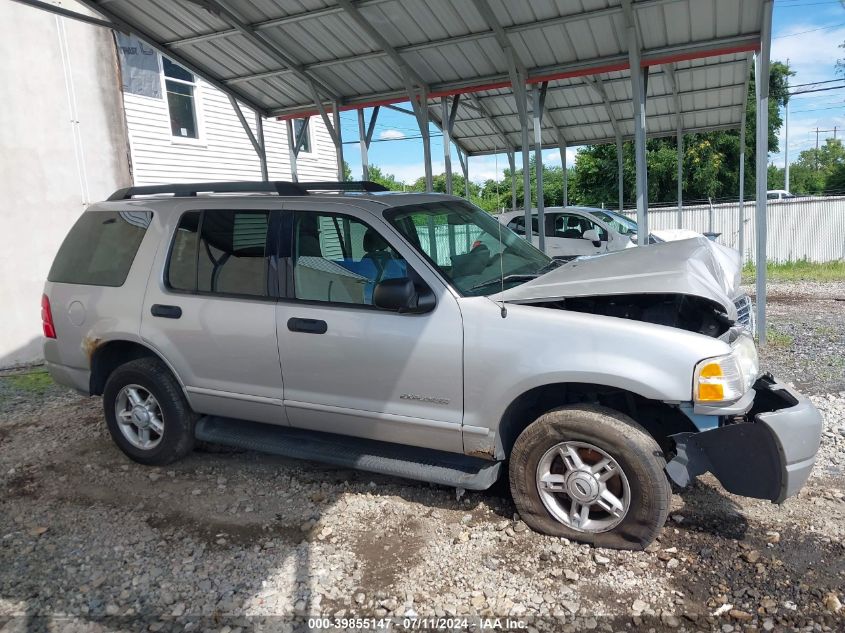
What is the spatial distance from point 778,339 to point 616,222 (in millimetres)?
6607

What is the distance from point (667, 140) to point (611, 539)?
33.5 metres

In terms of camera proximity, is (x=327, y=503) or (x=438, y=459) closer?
(x=438, y=459)

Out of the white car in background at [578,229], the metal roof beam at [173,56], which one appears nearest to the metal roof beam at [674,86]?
Answer: the white car in background at [578,229]

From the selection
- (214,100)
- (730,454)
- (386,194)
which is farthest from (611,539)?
(214,100)

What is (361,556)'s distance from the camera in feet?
11.4

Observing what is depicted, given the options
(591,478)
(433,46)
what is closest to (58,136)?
(433,46)

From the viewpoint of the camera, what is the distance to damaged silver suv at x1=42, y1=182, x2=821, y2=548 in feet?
10.5

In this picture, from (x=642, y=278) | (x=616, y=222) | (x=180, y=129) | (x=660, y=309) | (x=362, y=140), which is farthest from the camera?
(x=616, y=222)

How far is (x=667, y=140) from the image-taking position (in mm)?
32844

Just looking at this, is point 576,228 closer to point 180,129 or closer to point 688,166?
point 180,129

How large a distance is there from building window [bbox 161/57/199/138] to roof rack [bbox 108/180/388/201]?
9.06m

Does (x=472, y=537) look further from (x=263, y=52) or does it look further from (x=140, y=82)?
(x=140, y=82)

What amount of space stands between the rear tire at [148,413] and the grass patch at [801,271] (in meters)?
13.7

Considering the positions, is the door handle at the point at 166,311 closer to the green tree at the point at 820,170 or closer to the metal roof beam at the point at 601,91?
the metal roof beam at the point at 601,91
